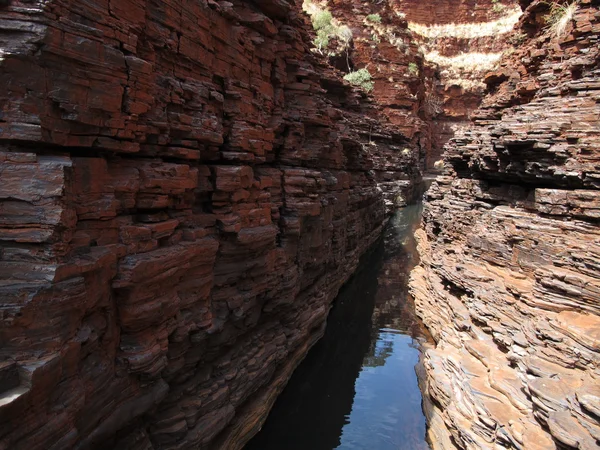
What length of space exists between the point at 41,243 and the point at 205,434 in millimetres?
5280

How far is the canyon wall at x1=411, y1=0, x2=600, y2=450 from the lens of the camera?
27.6ft

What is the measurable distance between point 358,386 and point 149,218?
33.8 feet

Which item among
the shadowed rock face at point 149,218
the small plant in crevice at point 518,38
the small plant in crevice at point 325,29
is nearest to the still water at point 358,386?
the shadowed rock face at point 149,218

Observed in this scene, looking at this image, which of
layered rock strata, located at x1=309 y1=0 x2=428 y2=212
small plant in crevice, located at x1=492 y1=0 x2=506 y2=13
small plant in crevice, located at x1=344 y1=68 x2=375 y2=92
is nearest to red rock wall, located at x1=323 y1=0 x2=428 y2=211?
layered rock strata, located at x1=309 y1=0 x2=428 y2=212

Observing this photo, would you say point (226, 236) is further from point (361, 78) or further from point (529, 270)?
point (361, 78)

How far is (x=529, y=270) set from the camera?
12.5 metres

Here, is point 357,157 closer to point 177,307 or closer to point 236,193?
point 236,193

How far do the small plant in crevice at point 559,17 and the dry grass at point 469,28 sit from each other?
51.3m

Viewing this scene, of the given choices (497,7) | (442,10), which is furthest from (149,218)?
(497,7)

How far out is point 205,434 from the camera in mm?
8328

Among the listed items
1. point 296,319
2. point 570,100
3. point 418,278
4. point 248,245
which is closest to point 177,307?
point 248,245

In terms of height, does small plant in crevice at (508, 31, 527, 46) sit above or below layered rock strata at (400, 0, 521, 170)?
below

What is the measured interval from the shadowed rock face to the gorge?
3cm

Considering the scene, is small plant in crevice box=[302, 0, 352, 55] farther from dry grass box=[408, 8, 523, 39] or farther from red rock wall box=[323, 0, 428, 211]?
dry grass box=[408, 8, 523, 39]
